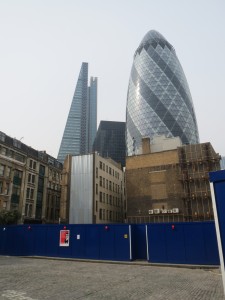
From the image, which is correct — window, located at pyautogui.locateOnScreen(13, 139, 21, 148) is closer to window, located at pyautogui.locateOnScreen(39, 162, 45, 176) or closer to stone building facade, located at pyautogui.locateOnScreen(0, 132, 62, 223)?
stone building facade, located at pyautogui.locateOnScreen(0, 132, 62, 223)

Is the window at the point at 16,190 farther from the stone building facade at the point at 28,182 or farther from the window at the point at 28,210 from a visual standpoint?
the window at the point at 28,210

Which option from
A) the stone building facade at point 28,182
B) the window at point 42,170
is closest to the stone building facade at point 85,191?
the window at point 42,170

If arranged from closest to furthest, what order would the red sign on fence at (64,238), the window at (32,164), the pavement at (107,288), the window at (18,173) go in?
1. the pavement at (107,288)
2. the red sign on fence at (64,238)
3. the window at (18,173)
4. the window at (32,164)

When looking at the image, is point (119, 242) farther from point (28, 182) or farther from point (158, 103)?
point (158, 103)

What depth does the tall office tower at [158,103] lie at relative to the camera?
13662 centimetres

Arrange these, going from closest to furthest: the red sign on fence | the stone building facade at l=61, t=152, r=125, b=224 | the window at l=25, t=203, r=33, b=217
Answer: the red sign on fence < the window at l=25, t=203, r=33, b=217 < the stone building facade at l=61, t=152, r=125, b=224

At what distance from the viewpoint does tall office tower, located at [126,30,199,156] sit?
137 metres

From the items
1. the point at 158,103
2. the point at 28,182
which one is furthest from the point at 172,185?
the point at 158,103

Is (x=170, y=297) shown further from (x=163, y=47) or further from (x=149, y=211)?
(x=163, y=47)

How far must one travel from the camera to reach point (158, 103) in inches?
5507

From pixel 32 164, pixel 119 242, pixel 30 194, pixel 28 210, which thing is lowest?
pixel 119 242

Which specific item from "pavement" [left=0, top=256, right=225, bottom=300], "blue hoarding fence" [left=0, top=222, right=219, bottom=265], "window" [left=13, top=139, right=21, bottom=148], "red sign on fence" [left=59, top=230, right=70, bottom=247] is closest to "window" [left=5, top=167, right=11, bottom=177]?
"window" [left=13, top=139, right=21, bottom=148]

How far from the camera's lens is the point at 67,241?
25703mm

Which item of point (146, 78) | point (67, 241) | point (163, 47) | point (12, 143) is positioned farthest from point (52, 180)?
point (163, 47)
